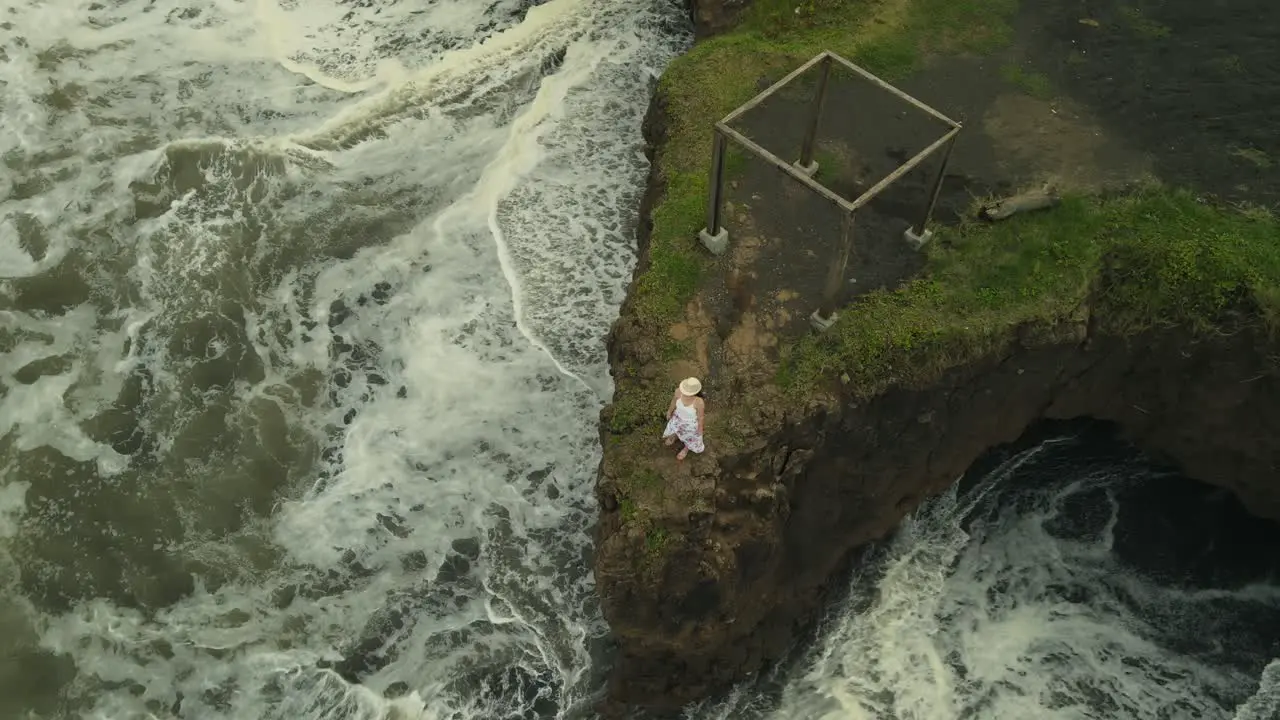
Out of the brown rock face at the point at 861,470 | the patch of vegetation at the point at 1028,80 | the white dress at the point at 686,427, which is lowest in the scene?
the brown rock face at the point at 861,470

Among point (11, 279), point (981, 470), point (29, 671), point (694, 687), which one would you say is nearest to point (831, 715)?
point (694, 687)

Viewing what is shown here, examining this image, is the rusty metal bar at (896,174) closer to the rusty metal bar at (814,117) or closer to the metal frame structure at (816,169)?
the metal frame structure at (816,169)

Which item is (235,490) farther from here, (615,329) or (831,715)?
(831,715)

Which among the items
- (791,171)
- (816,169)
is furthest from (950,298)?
(791,171)

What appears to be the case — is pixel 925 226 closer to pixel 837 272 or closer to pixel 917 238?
pixel 917 238

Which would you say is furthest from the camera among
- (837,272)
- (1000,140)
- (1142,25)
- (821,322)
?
(1142,25)

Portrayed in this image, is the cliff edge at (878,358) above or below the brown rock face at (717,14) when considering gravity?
below

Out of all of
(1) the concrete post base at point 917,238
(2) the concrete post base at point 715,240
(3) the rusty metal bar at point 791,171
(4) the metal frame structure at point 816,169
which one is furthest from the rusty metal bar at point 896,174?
(2) the concrete post base at point 715,240
